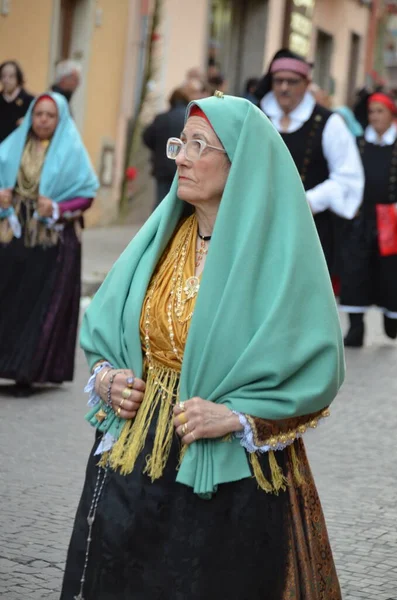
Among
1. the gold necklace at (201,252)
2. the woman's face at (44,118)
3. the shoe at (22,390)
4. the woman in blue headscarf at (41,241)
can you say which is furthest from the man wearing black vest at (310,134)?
the gold necklace at (201,252)

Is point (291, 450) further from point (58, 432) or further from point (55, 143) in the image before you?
point (55, 143)

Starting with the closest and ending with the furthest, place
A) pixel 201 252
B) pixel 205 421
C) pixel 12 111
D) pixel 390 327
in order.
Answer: pixel 205 421 → pixel 201 252 → pixel 390 327 → pixel 12 111

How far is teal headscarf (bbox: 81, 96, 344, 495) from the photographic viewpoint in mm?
3791

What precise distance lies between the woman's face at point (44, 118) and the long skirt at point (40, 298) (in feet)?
2.12

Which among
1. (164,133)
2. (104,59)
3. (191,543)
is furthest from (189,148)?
(104,59)

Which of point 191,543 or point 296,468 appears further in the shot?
point 296,468

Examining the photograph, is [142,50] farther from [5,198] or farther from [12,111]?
[5,198]

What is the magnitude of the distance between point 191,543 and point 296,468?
0.38 meters

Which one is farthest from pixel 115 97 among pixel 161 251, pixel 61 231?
pixel 161 251

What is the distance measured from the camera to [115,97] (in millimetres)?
21000

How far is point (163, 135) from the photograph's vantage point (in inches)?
624

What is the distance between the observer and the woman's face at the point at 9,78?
1369cm

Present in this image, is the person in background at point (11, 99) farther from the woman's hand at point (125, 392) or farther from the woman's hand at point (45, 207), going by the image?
the woman's hand at point (125, 392)

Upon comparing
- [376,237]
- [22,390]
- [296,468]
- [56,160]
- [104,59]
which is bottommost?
[22,390]
